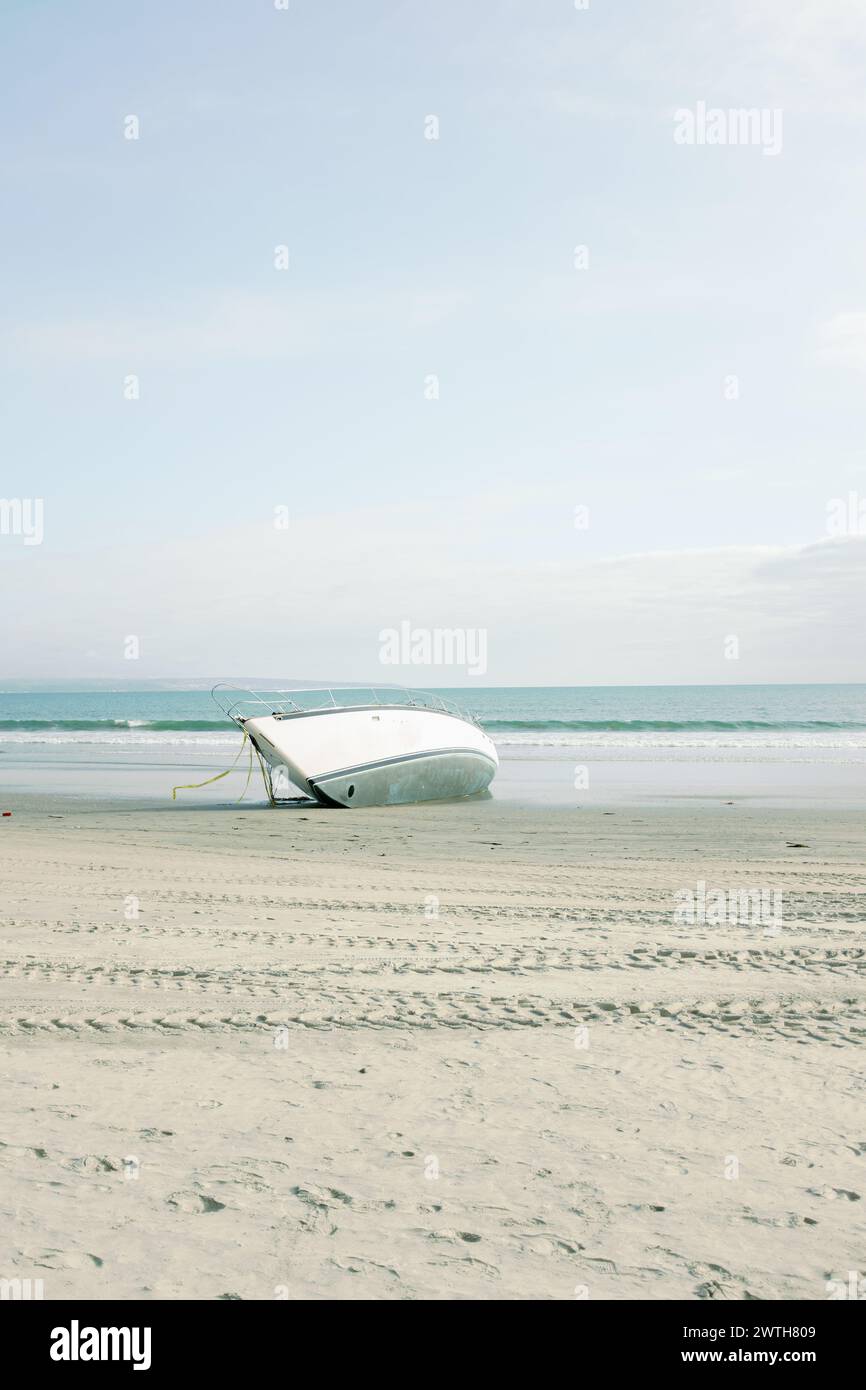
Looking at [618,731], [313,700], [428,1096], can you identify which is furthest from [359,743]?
[618,731]

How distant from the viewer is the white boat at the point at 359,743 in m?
17.3

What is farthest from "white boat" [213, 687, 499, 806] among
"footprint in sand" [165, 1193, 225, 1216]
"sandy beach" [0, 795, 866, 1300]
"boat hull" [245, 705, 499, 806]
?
"footprint in sand" [165, 1193, 225, 1216]

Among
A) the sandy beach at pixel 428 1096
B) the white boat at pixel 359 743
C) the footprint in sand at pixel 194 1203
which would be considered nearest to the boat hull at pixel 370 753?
the white boat at pixel 359 743

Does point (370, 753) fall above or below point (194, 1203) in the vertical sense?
above

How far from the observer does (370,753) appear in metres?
17.9

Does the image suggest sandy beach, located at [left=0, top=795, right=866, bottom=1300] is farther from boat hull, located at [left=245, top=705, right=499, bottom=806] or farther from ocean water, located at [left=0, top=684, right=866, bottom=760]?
ocean water, located at [left=0, top=684, right=866, bottom=760]

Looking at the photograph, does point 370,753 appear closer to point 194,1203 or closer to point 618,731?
point 194,1203

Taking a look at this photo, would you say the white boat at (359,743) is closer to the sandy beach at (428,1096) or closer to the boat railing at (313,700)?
the boat railing at (313,700)

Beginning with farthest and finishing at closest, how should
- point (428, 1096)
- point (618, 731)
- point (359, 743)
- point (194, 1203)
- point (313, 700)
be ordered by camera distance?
point (618, 731), point (313, 700), point (359, 743), point (428, 1096), point (194, 1203)

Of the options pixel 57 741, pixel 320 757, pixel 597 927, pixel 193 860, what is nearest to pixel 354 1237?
pixel 597 927

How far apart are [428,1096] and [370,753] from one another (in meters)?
13.6

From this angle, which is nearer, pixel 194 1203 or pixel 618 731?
pixel 194 1203

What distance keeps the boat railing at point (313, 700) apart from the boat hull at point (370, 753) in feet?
0.64

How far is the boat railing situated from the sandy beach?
805 cm
